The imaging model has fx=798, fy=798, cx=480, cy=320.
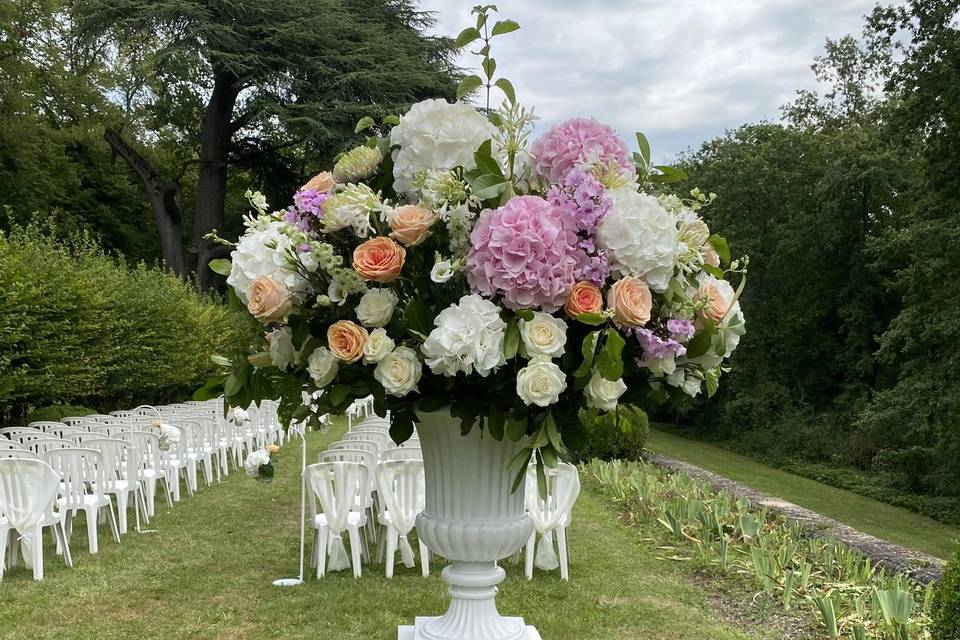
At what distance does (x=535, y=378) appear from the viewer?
1.77 metres

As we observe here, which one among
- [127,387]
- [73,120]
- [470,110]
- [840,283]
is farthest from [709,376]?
[73,120]

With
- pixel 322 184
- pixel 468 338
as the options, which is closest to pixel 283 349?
pixel 322 184

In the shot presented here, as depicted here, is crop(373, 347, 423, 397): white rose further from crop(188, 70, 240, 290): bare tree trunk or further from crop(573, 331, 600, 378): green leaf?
crop(188, 70, 240, 290): bare tree trunk

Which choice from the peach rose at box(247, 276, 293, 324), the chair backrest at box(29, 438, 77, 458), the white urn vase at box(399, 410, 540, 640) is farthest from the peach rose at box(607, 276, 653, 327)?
the chair backrest at box(29, 438, 77, 458)

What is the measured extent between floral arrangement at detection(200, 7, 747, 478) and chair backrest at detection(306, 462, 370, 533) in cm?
407

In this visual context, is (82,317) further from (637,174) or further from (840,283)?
(840,283)

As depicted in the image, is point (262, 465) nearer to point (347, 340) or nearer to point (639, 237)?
point (347, 340)

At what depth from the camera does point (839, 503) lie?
661 inches

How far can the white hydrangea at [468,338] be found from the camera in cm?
180

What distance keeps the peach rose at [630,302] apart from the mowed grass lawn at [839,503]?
37.5 ft

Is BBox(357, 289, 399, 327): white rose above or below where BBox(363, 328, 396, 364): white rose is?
above

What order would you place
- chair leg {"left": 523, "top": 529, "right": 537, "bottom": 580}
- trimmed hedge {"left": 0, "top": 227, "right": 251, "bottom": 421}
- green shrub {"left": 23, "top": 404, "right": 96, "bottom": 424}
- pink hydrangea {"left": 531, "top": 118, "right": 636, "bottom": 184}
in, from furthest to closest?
green shrub {"left": 23, "top": 404, "right": 96, "bottom": 424} → trimmed hedge {"left": 0, "top": 227, "right": 251, "bottom": 421} → chair leg {"left": 523, "top": 529, "right": 537, "bottom": 580} → pink hydrangea {"left": 531, "top": 118, "right": 636, "bottom": 184}

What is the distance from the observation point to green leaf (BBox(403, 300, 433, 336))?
191cm

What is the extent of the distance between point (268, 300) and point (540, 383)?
27.3 inches
